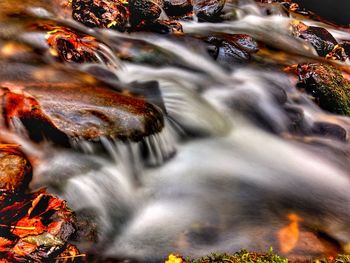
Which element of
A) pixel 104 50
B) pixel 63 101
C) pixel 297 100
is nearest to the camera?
pixel 63 101

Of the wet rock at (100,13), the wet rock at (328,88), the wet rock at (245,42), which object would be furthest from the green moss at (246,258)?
the wet rock at (245,42)

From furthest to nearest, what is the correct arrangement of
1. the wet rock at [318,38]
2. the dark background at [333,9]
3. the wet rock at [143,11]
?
the dark background at [333,9] < the wet rock at [318,38] < the wet rock at [143,11]

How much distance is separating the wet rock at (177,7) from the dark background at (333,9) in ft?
19.3

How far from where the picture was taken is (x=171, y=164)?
4.75 metres

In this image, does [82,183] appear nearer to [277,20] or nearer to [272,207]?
[272,207]

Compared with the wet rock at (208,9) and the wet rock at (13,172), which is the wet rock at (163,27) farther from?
the wet rock at (13,172)

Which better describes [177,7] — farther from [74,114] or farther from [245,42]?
[74,114]

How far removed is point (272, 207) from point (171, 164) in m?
1.39

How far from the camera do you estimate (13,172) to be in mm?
3357

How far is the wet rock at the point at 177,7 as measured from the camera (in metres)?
8.69

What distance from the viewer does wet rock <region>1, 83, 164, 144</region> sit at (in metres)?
4.07

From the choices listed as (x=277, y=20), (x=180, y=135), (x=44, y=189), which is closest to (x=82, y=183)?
(x=44, y=189)

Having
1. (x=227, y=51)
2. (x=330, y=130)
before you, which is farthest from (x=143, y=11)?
(x=330, y=130)

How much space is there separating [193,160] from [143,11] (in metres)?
4.16
